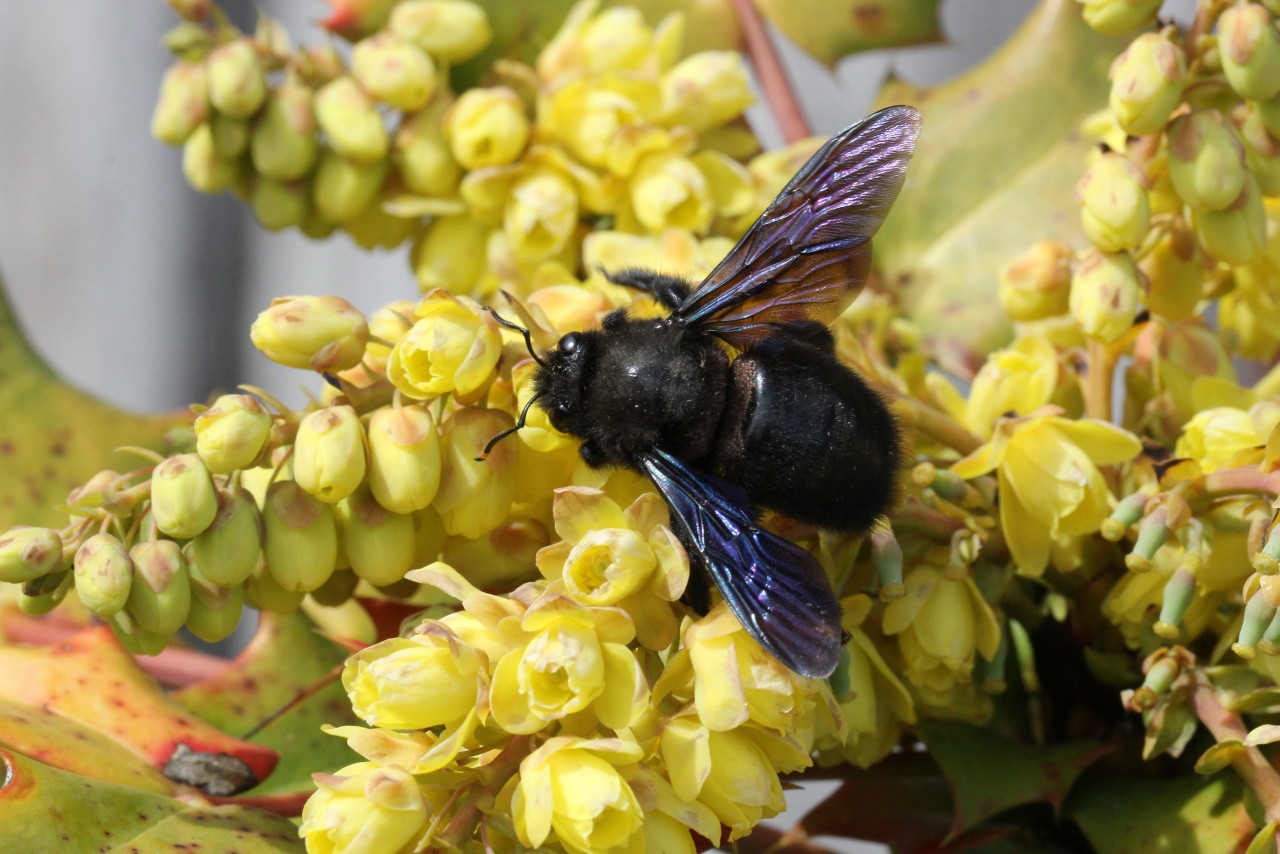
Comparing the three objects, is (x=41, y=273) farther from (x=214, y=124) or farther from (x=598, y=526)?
(x=598, y=526)

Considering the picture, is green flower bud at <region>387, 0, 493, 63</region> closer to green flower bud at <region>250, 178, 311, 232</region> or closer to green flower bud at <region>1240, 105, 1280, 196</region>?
green flower bud at <region>250, 178, 311, 232</region>

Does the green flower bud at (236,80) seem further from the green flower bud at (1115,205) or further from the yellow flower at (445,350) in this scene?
the green flower bud at (1115,205)

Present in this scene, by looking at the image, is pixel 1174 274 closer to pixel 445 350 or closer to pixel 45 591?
pixel 445 350

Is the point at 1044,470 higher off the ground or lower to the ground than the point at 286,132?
lower

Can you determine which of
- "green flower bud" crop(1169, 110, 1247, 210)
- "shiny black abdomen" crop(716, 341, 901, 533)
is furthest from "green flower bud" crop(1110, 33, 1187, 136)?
"shiny black abdomen" crop(716, 341, 901, 533)

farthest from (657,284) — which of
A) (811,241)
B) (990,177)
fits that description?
A: (990,177)

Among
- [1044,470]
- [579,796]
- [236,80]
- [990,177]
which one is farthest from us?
[990,177]

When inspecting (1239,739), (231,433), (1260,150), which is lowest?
(1239,739)
